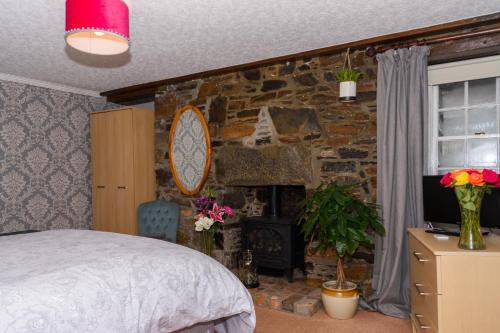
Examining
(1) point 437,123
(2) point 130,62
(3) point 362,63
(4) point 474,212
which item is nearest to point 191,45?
(2) point 130,62

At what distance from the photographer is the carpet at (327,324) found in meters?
3.13

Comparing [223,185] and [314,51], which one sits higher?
[314,51]

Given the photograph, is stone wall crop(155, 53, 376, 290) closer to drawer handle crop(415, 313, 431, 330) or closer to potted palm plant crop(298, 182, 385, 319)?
potted palm plant crop(298, 182, 385, 319)

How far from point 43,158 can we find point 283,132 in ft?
10.5

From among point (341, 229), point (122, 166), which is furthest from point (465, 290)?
point (122, 166)

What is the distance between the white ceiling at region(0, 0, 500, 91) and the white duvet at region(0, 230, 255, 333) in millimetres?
1642

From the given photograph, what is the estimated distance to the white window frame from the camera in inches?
128

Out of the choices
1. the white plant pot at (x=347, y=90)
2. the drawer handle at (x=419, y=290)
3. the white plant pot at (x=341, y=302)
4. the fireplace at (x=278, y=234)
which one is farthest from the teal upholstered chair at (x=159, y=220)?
the drawer handle at (x=419, y=290)

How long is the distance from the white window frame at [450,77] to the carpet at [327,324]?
132 centimetres

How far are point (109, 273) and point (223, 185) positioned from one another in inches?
108

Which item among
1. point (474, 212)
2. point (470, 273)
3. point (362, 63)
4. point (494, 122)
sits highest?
point (362, 63)

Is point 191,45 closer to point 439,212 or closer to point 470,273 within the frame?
point 439,212

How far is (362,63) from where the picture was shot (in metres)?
3.65

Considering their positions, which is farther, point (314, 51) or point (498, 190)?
point (314, 51)
